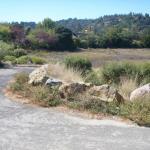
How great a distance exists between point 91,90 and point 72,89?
1.95 feet

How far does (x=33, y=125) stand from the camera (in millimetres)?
9531

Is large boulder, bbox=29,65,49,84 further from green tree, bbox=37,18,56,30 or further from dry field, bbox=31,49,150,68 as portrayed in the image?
green tree, bbox=37,18,56,30

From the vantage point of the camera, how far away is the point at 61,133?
8.92 meters

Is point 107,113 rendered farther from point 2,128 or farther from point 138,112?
point 2,128

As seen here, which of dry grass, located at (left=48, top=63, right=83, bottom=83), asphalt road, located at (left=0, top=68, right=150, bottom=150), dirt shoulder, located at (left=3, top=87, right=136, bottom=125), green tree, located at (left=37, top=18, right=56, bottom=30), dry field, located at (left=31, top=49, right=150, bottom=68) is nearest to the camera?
asphalt road, located at (left=0, top=68, right=150, bottom=150)

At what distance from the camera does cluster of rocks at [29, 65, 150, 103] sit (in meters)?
11.5

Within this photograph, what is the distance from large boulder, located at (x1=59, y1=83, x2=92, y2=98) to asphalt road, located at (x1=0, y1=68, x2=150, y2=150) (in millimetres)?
1165

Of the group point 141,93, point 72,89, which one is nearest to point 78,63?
point 72,89

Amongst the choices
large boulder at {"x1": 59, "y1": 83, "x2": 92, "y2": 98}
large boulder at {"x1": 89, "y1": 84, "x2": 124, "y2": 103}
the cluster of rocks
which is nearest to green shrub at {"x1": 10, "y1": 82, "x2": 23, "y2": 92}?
the cluster of rocks

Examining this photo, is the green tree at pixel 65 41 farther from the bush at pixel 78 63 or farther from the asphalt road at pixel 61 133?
the asphalt road at pixel 61 133

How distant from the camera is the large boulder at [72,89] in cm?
1208

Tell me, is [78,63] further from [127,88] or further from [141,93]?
[141,93]

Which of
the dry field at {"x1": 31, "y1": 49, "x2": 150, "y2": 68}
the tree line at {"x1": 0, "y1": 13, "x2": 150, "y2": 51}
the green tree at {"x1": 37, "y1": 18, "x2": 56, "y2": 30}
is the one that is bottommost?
the dry field at {"x1": 31, "y1": 49, "x2": 150, "y2": 68}

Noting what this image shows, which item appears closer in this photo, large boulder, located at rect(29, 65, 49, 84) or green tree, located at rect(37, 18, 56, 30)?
large boulder, located at rect(29, 65, 49, 84)
